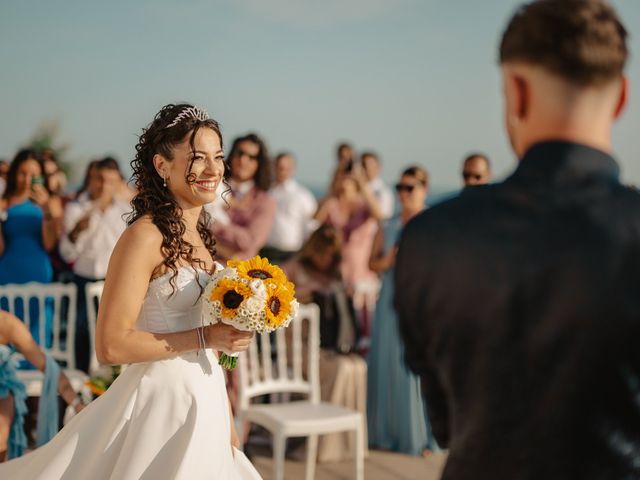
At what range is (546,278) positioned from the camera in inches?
44.8

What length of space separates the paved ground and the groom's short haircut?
4.17 metres

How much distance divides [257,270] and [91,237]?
3950mm

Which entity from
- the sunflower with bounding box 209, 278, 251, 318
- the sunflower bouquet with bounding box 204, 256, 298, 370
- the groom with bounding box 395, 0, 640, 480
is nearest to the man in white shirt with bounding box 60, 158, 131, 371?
the sunflower bouquet with bounding box 204, 256, 298, 370

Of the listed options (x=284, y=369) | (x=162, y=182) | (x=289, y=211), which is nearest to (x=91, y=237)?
(x=289, y=211)

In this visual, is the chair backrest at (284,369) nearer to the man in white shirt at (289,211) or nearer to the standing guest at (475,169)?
the standing guest at (475,169)

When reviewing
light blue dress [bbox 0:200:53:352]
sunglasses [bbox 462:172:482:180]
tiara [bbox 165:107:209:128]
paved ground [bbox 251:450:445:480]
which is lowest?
paved ground [bbox 251:450:445:480]

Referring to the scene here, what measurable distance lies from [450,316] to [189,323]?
1.43m

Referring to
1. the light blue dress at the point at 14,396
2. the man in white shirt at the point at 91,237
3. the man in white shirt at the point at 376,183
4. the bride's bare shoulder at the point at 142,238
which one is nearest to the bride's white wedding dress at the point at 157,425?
the bride's bare shoulder at the point at 142,238

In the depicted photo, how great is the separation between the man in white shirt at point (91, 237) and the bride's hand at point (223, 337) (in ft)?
12.8

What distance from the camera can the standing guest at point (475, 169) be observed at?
211 inches

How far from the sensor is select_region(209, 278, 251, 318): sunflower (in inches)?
92.8

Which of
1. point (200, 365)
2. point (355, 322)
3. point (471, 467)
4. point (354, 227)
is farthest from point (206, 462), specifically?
point (354, 227)

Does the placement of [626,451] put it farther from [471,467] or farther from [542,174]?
[542,174]

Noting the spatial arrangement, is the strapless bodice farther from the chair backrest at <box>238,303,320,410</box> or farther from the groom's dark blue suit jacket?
the chair backrest at <box>238,303,320,410</box>
